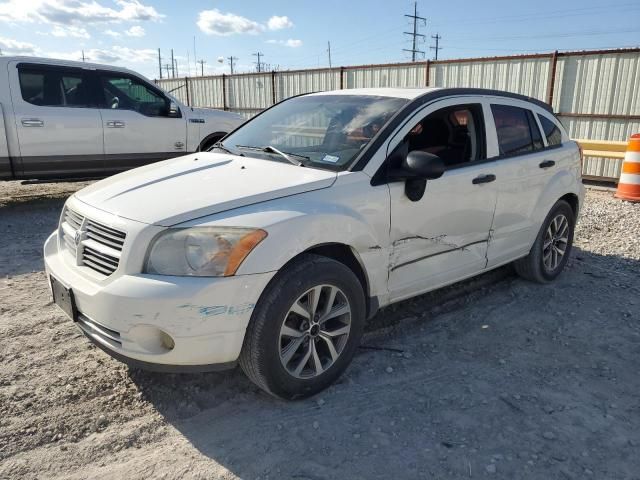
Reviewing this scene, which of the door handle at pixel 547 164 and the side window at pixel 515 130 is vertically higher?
the side window at pixel 515 130

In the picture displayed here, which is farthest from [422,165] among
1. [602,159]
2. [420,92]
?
[602,159]

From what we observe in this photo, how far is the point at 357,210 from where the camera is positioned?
323 centimetres

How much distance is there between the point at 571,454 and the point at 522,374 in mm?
800

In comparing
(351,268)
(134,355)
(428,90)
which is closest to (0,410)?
(134,355)

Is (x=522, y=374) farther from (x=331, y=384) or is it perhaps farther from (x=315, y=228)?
(x=315, y=228)

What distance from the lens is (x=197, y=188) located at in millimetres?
3152

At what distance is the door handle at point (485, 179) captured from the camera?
13.2 feet

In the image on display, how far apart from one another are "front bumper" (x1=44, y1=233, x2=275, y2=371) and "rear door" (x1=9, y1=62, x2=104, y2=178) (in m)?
5.63

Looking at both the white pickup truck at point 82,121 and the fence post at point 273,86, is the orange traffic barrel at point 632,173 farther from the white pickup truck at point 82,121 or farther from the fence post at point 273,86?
the fence post at point 273,86

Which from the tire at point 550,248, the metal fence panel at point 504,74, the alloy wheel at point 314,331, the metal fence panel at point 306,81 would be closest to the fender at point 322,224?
the alloy wheel at point 314,331

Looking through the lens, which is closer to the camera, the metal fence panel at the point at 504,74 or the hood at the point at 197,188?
the hood at the point at 197,188

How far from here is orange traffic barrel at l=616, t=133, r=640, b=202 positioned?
8695 millimetres

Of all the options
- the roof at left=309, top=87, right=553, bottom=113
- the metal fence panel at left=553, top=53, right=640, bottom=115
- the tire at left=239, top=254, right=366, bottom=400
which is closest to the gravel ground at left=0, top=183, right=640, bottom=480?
the tire at left=239, top=254, right=366, bottom=400

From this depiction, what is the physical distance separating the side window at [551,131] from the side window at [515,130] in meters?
0.16
